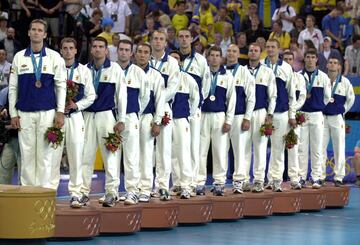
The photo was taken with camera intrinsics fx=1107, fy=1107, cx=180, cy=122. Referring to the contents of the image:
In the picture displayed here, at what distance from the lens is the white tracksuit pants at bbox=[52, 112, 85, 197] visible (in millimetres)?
16859

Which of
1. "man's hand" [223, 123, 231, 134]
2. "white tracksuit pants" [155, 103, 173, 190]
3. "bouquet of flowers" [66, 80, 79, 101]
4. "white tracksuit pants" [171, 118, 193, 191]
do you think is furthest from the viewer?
"man's hand" [223, 123, 231, 134]

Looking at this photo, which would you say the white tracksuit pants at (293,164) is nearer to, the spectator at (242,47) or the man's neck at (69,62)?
the spectator at (242,47)

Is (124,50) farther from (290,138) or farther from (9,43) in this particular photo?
(9,43)

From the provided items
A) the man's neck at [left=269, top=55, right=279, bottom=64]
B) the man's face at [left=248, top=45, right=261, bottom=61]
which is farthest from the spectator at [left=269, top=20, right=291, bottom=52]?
the man's face at [left=248, top=45, right=261, bottom=61]

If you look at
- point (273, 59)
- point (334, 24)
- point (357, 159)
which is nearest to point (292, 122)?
point (273, 59)

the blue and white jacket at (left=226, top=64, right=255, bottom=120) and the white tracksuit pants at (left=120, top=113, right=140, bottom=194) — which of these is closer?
the white tracksuit pants at (left=120, top=113, right=140, bottom=194)

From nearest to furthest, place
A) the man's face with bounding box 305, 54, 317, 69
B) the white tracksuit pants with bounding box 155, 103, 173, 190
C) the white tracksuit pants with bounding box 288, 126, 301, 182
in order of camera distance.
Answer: the white tracksuit pants with bounding box 155, 103, 173, 190 < the white tracksuit pants with bounding box 288, 126, 301, 182 < the man's face with bounding box 305, 54, 317, 69

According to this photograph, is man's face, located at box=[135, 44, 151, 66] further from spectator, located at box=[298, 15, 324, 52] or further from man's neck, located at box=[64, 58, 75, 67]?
spectator, located at box=[298, 15, 324, 52]

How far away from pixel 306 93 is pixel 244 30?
26.0 feet

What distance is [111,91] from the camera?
17.4 metres

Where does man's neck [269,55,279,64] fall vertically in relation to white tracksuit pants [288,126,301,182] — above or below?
above

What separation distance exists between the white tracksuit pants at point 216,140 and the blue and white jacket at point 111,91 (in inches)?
122

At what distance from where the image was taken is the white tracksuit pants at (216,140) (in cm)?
2014

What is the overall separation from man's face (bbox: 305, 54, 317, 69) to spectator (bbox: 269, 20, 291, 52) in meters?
6.21
